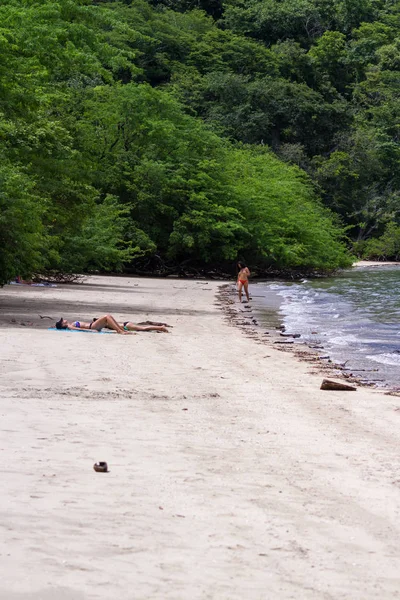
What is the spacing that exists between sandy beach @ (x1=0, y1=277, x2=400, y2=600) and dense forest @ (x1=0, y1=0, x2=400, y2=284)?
8285 millimetres

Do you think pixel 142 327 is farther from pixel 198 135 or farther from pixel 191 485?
pixel 198 135

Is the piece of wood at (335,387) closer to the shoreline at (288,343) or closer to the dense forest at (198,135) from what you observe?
the shoreline at (288,343)

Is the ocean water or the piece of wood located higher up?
the piece of wood

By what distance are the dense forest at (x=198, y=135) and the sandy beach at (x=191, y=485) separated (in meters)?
8.28

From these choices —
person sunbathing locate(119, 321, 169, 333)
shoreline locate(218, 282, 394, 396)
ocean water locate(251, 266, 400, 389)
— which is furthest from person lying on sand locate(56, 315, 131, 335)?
ocean water locate(251, 266, 400, 389)

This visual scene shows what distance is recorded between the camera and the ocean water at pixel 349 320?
15.2 meters

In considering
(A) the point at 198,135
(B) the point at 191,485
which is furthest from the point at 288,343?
(A) the point at 198,135

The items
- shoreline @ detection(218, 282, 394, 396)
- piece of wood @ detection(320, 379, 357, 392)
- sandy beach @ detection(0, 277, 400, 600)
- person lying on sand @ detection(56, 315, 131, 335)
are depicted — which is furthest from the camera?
person lying on sand @ detection(56, 315, 131, 335)

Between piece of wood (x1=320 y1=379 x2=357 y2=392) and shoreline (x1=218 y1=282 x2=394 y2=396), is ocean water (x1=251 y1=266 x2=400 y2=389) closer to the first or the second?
shoreline (x1=218 y1=282 x2=394 y2=396)

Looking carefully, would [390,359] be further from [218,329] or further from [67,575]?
[67,575]

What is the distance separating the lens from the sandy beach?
4352mm

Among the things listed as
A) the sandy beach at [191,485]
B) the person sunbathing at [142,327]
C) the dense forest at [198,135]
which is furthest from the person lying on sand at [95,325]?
the sandy beach at [191,485]

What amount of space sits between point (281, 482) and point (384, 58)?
3384 inches

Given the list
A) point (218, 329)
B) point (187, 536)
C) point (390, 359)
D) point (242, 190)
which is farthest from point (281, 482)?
point (242, 190)
